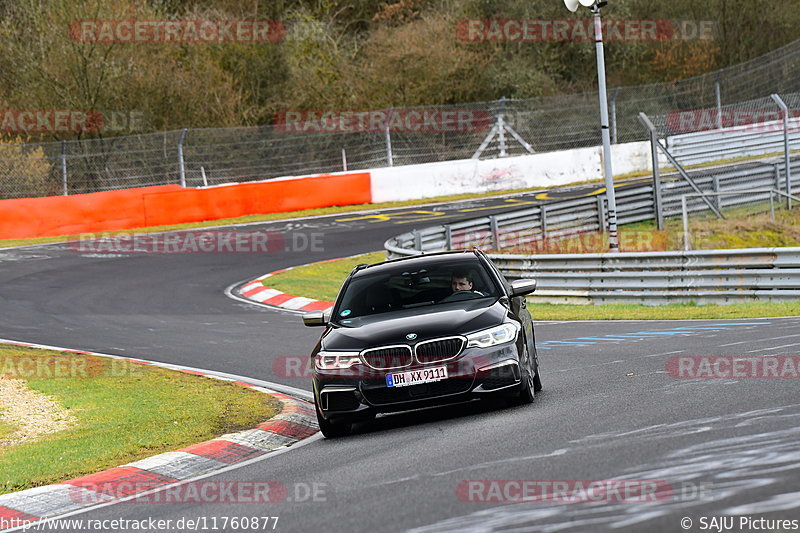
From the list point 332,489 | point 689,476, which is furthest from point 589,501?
point 332,489

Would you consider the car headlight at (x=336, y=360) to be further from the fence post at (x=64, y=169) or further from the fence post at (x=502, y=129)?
the fence post at (x=502, y=129)

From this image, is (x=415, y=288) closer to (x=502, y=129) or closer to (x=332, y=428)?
(x=332, y=428)

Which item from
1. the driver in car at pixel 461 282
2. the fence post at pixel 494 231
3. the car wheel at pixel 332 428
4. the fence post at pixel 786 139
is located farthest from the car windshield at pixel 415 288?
the fence post at pixel 786 139

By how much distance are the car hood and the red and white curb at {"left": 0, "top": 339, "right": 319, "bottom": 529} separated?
1048 mm

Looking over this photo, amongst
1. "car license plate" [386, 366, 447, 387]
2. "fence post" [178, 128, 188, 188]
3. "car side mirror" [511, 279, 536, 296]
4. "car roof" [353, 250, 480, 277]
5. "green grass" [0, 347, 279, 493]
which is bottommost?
"green grass" [0, 347, 279, 493]

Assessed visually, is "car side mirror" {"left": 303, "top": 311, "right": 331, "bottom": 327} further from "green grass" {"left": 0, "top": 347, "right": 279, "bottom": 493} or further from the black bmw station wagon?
"green grass" {"left": 0, "top": 347, "right": 279, "bottom": 493}

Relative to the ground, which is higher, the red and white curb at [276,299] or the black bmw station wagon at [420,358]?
the black bmw station wagon at [420,358]

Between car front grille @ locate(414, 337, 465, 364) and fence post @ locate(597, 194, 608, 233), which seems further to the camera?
fence post @ locate(597, 194, 608, 233)

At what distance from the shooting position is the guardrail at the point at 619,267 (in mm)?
16875

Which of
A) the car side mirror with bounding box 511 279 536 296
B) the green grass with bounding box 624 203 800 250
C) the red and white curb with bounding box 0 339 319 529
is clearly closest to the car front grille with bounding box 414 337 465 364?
the car side mirror with bounding box 511 279 536 296

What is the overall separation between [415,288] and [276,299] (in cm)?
1163

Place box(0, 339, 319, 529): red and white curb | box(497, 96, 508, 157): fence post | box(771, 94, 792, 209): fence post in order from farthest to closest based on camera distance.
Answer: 1. box(497, 96, 508, 157): fence post
2. box(771, 94, 792, 209): fence post
3. box(0, 339, 319, 529): red and white curb

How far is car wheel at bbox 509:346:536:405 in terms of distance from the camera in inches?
360

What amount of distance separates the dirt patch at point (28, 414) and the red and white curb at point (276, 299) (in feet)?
26.6
